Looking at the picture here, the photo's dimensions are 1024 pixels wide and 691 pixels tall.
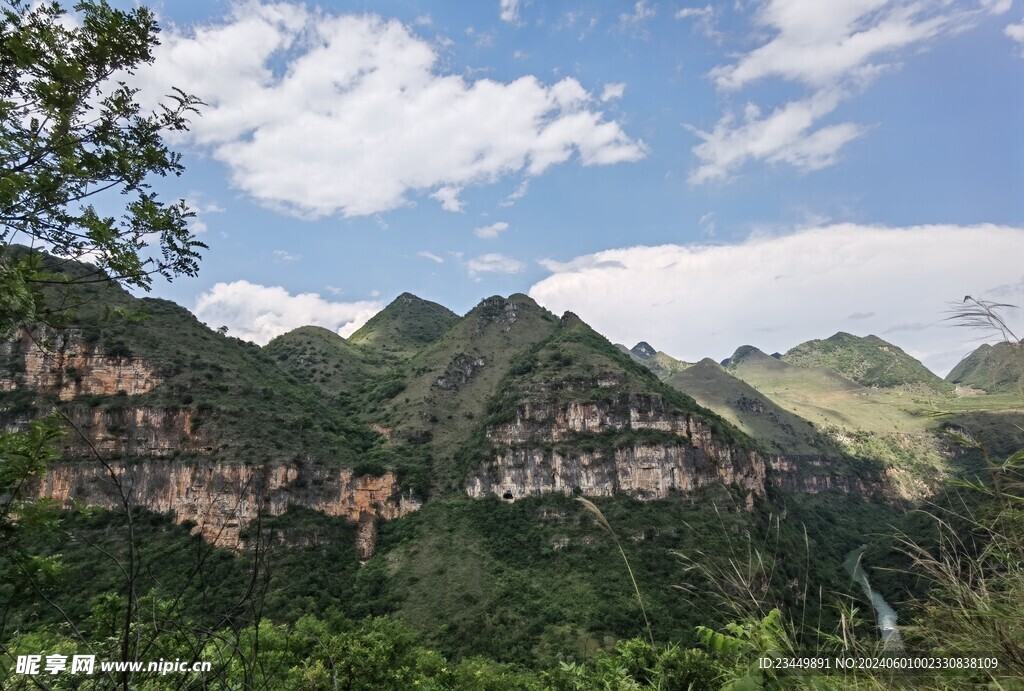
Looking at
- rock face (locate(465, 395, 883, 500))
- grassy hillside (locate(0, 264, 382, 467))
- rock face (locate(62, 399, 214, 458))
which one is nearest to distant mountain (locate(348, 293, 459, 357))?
grassy hillside (locate(0, 264, 382, 467))

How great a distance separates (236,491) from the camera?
59.6 meters

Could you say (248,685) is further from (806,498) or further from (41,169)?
(806,498)

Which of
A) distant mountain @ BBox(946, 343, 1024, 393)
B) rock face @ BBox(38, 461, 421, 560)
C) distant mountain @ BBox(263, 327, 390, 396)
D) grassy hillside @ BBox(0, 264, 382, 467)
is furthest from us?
distant mountain @ BBox(263, 327, 390, 396)

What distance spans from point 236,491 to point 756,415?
129320 millimetres

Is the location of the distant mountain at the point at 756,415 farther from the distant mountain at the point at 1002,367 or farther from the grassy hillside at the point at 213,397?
the distant mountain at the point at 1002,367

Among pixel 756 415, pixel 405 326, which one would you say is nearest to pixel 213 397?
pixel 405 326

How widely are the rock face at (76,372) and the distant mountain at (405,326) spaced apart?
67616 millimetres

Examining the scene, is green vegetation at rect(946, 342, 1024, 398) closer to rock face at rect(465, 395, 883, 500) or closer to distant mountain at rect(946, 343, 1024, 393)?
distant mountain at rect(946, 343, 1024, 393)

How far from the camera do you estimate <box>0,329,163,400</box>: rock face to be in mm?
56031

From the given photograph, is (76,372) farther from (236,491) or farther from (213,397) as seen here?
(236,491)

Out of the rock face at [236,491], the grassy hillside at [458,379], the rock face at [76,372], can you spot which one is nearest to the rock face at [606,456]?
the grassy hillside at [458,379]

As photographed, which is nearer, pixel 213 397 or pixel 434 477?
pixel 213 397

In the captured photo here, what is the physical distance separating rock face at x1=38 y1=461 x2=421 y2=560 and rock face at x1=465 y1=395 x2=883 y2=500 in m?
14.2

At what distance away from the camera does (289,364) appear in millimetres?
104062
